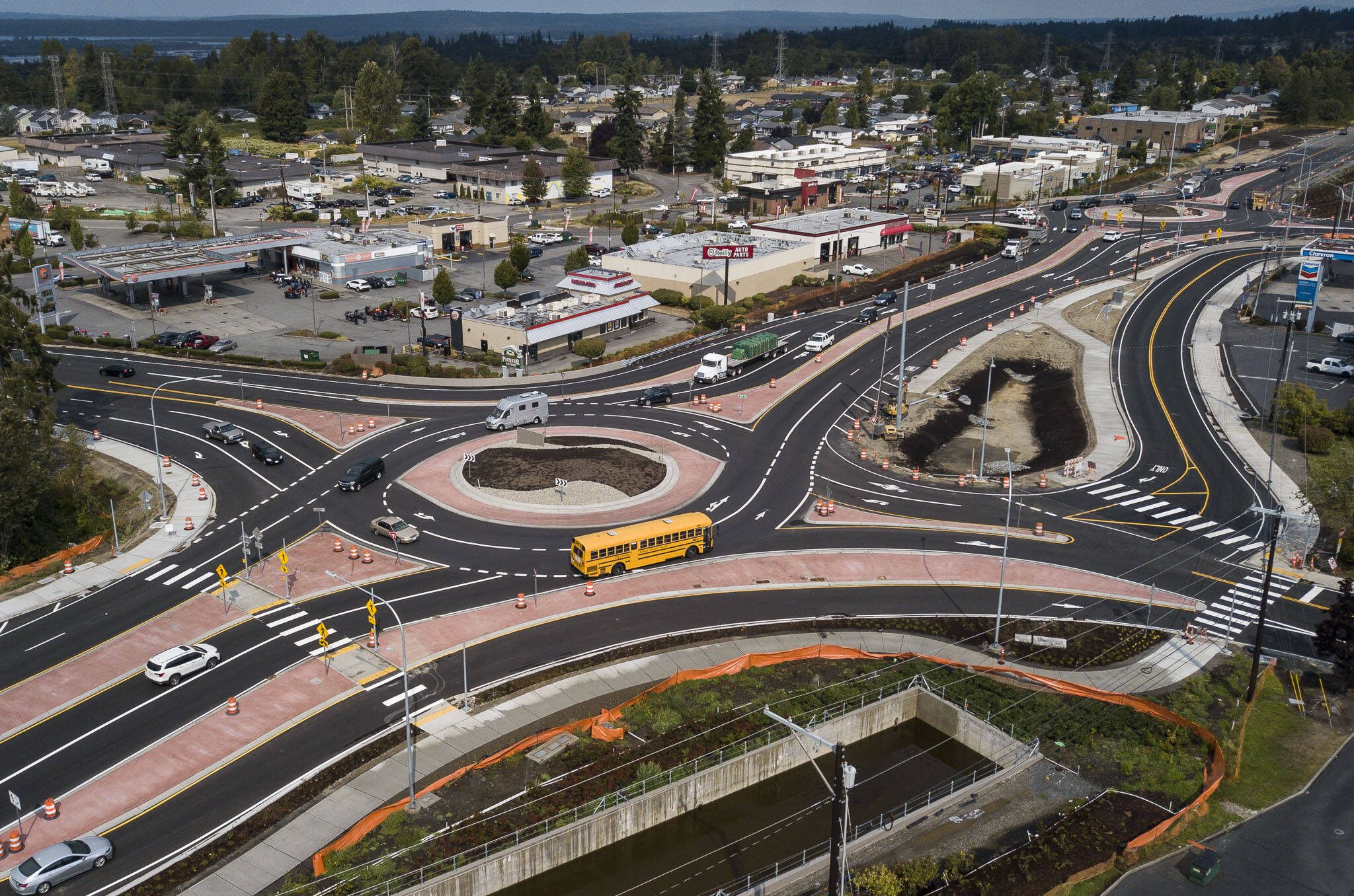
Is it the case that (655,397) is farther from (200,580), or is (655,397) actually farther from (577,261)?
(577,261)

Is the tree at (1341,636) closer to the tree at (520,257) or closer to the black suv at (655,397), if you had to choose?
the black suv at (655,397)

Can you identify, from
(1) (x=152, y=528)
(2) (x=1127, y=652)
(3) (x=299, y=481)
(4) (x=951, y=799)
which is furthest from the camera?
(3) (x=299, y=481)

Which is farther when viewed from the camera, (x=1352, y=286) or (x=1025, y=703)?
(x=1352, y=286)

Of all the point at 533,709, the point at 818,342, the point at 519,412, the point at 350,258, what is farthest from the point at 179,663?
the point at 350,258

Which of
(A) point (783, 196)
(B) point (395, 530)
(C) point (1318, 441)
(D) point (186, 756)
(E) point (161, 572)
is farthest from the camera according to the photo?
(A) point (783, 196)

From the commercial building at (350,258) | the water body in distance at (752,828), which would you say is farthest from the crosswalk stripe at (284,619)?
the commercial building at (350,258)

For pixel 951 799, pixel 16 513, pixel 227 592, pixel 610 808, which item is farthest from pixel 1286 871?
pixel 16 513

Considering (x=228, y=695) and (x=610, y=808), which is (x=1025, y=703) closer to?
(x=610, y=808)
